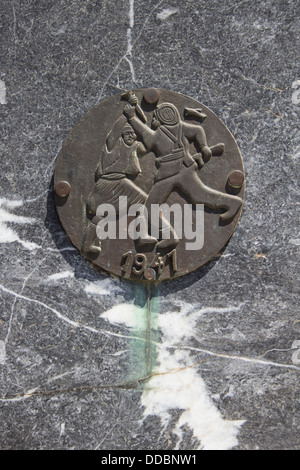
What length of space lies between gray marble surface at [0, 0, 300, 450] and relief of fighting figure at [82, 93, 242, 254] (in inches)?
4.9

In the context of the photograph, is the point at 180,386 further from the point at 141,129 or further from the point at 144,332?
the point at 141,129

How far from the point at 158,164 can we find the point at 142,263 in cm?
39

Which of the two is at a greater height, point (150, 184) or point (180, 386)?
point (150, 184)

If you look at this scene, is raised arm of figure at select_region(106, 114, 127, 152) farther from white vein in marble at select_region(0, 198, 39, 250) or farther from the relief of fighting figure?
white vein in marble at select_region(0, 198, 39, 250)

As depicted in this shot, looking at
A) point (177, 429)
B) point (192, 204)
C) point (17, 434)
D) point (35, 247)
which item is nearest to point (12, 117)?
point (35, 247)

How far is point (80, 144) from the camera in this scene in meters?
2.23

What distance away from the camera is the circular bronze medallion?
221 centimetres

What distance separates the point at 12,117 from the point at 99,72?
39cm

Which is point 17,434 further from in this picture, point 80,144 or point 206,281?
point 80,144

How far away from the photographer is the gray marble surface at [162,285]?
2260 mm

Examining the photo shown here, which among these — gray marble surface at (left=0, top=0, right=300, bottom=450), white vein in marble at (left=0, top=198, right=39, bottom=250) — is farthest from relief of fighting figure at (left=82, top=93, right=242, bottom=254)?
white vein in marble at (left=0, top=198, right=39, bottom=250)

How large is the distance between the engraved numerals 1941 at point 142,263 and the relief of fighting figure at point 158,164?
35mm

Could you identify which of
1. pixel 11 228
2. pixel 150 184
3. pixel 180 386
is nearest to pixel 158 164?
pixel 150 184

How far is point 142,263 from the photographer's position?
2217 mm
